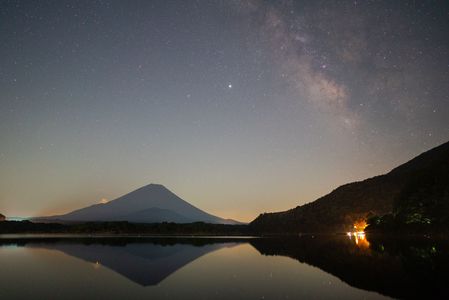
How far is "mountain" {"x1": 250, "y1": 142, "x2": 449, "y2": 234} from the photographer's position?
63.7 m

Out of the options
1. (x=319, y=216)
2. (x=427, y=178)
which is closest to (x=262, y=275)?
(x=427, y=178)

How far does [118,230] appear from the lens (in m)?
87.4

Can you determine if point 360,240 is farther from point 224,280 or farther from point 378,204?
point 378,204

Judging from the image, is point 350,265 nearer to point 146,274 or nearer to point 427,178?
point 146,274

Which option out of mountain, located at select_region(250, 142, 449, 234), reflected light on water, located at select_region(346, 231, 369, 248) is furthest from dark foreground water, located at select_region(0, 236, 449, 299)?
mountain, located at select_region(250, 142, 449, 234)

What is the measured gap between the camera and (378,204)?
10119cm

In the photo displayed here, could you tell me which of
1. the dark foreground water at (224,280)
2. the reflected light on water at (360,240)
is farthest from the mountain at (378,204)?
the dark foreground water at (224,280)

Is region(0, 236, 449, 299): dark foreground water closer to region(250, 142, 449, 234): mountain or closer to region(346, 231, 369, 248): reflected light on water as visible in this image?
region(346, 231, 369, 248): reflected light on water

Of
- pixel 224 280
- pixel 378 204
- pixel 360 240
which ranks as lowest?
pixel 224 280

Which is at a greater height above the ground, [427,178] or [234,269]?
[427,178]

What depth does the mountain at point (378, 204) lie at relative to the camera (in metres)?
63.7

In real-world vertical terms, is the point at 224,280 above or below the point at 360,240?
below

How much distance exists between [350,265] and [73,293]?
15.6m

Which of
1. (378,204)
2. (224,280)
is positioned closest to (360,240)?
(224,280)
